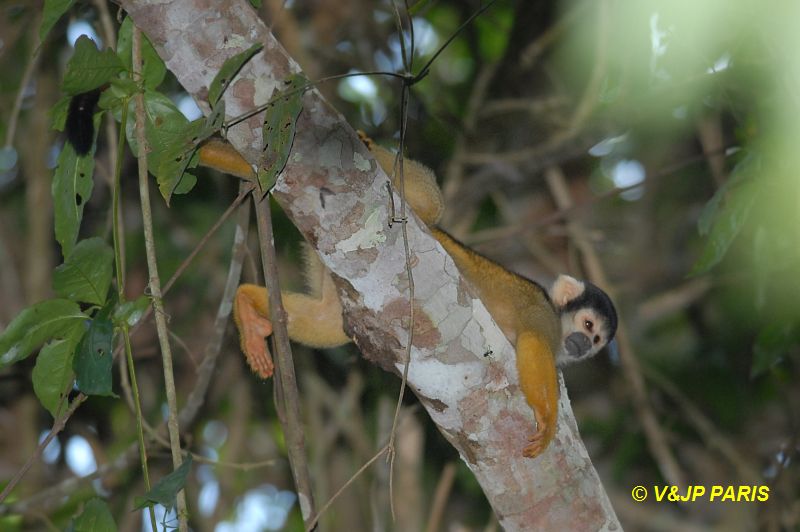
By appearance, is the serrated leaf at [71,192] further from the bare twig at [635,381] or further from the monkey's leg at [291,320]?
the bare twig at [635,381]

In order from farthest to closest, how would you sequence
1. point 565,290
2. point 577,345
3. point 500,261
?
1. point 500,261
2. point 565,290
3. point 577,345

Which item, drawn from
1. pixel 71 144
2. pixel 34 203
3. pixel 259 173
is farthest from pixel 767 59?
pixel 34 203

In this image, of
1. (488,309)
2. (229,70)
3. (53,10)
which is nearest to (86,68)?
(53,10)

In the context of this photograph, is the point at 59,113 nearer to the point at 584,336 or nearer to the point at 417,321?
the point at 417,321

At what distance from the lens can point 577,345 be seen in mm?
3760

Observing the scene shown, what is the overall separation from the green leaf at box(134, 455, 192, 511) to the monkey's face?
2.04 metres

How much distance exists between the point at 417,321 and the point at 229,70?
33.7 inches

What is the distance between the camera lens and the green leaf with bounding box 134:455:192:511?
2031 millimetres

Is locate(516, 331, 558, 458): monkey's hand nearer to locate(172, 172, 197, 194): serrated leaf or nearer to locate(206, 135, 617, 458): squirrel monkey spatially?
locate(206, 135, 617, 458): squirrel monkey

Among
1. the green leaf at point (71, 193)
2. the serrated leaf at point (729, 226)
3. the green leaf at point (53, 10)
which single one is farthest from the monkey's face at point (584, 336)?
the green leaf at point (53, 10)

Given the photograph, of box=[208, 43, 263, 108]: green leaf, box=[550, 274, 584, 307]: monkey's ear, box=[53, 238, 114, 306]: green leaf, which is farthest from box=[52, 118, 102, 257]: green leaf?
box=[550, 274, 584, 307]: monkey's ear

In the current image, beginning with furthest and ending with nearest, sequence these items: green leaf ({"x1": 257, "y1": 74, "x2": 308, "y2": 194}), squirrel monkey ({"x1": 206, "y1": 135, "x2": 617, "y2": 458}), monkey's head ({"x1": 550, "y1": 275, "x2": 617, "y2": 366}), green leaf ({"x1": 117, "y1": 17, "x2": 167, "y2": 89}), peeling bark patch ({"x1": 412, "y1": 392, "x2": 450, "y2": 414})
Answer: monkey's head ({"x1": 550, "y1": 275, "x2": 617, "y2": 366}) < squirrel monkey ({"x1": 206, "y1": 135, "x2": 617, "y2": 458}) < green leaf ({"x1": 117, "y1": 17, "x2": 167, "y2": 89}) < peeling bark patch ({"x1": 412, "y1": 392, "x2": 450, "y2": 414}) < green leaf ({"x1": 257, "y1": 74, "x2": 308, "y2": 194})

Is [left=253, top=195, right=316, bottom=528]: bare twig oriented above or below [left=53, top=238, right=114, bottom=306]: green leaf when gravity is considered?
below

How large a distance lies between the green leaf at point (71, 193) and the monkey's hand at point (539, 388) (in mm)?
1419
